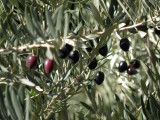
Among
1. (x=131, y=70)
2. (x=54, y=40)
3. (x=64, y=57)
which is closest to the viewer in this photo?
(x=54, y=40)

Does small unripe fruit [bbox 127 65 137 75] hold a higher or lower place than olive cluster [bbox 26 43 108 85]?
lower

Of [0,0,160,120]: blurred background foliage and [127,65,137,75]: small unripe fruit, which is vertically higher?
[0,0,160,120]: blurred background foliage

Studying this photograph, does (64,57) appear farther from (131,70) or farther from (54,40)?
(131,70)

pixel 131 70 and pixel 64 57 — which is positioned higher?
pixel 64 57

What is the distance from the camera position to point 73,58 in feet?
3.46

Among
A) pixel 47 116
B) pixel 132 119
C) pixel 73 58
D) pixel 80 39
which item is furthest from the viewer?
pixel 47 116

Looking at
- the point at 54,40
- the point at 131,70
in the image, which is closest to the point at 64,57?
the point at 54,40

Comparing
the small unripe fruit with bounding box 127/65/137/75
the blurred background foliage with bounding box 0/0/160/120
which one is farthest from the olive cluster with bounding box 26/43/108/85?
the small unripe fruit with bounding box 127/65/137/75

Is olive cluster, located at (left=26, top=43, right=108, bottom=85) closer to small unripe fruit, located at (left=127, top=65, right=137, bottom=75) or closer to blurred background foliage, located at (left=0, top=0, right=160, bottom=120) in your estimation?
blurred background foliage, located at (left=0, top=0, right=160, bottom=120)

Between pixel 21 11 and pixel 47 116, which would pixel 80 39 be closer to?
pixel 21 11

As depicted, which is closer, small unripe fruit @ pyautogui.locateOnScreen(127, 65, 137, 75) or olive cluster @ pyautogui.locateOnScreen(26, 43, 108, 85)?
olive cluster @ pyautogui.locateOnScreen(26, 43, 108, 85)

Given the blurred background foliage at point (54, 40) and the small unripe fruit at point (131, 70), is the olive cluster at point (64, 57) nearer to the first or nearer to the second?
the blurred background foliage at point (54, 40)

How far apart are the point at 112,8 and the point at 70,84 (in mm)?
329

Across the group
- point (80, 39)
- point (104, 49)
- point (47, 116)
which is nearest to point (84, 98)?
point (47, 116)
